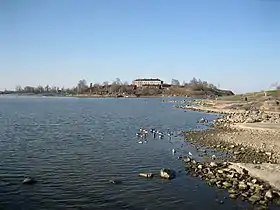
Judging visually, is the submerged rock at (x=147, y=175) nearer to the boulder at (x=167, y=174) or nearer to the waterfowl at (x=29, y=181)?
the boulder at (x=167, y=174)

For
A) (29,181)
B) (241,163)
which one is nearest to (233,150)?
(241,163)

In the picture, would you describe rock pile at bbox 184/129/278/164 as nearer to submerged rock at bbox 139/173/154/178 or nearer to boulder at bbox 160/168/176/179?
boulder at bbox 160/168/176/179

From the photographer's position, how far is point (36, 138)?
34125mm

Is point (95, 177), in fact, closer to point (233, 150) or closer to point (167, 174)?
point (167, 174)

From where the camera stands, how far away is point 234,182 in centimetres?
1878

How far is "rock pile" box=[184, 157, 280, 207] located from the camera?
16469 mm

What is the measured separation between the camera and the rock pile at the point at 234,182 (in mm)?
16469

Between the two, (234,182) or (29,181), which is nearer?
(29,181)

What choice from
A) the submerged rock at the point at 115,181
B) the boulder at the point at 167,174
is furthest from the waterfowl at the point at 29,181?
the boulder at the point at 167,174

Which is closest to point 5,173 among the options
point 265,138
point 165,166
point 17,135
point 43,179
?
point 43,179

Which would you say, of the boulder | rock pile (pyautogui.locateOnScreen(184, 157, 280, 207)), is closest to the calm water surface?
the boulder

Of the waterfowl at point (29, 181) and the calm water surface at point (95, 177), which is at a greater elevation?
the waterfowl at point (29, 181)

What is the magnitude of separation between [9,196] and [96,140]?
17.2m

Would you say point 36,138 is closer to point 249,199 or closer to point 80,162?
point 80,162
